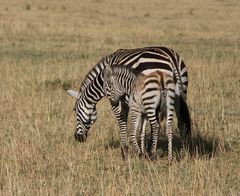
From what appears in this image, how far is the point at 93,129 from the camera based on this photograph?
9484mm

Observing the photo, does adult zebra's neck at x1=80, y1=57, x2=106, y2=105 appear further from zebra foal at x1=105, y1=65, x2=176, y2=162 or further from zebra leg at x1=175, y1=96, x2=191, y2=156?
zebra leg at x1=175, y1=96, x2=191, y2=156

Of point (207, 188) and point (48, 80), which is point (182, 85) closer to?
point (207, 188)

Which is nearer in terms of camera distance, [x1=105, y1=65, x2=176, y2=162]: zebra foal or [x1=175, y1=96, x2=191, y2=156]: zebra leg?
[x1=105, y1=65, x2=176, y2=162]: zebra foal

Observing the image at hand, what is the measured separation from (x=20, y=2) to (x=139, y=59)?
39.0 m

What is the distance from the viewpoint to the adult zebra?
7.32 m

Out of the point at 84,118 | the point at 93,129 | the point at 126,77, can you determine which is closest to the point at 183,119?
the point at 126,77

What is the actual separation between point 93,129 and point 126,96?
75.5 inches

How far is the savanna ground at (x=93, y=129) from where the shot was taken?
639 centimetres

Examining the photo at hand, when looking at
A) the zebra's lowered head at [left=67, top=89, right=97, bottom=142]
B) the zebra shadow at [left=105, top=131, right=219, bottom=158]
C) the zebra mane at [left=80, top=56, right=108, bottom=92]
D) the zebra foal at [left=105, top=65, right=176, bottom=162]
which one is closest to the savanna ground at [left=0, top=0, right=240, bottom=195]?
the zebra shadow at [left=105, top=131, right=219, bottom=158]

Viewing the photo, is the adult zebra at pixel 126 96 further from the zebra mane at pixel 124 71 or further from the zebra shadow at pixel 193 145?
the zebra shadow at pixel 193 145

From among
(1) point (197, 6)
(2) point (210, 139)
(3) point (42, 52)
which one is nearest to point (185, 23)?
(1) point (197, 6)

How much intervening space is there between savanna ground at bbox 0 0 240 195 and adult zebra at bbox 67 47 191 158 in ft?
1.25

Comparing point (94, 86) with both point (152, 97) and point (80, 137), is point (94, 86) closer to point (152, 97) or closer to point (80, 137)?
point (80, 137)

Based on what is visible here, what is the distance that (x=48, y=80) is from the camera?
14.2m
